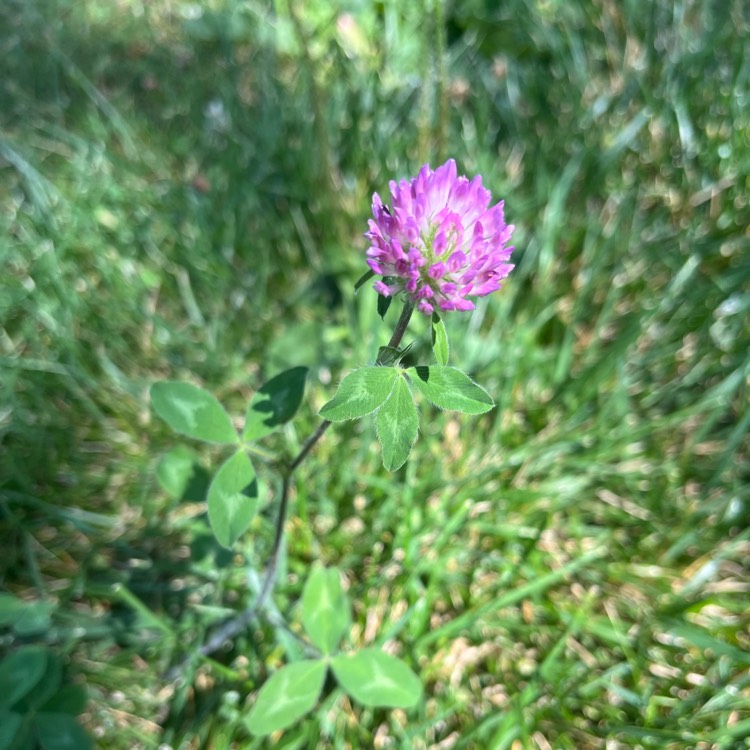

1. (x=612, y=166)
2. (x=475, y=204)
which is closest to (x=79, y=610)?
(x=475, y=204)

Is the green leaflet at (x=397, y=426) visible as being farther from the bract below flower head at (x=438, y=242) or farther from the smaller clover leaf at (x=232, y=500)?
the smaller clover leaf at (x=232, y=500)

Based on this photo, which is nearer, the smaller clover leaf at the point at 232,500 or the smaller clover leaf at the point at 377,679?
the smaller clover leaf at the point at 232,500

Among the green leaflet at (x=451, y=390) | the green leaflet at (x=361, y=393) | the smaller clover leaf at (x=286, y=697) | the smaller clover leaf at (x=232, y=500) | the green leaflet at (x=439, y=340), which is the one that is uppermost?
the green leaflet at (x=439, y=340)

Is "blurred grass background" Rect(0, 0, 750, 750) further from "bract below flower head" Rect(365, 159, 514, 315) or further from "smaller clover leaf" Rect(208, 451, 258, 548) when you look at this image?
"bract below flower head" Rect(365, 159, 514, 315)

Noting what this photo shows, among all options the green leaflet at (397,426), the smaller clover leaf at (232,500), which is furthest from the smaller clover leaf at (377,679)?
the green leaflet at (397,426)

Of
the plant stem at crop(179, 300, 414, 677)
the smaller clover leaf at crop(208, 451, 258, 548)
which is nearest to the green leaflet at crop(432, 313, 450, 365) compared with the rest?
the plant stem at crop(179, 300, 414, 677)

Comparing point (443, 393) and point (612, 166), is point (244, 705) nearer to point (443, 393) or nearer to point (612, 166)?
point (443, 393)

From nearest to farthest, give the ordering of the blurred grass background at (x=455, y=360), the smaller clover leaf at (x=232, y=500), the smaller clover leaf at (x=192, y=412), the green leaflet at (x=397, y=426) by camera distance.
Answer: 1. the green leaflet at (x=397, y=426)
2. the smaller clover leaf at (x=232, y=500)
3. the smaller clover leaf at (x=192, y=412)
4. the blurred grass background at (x=455, y=360)

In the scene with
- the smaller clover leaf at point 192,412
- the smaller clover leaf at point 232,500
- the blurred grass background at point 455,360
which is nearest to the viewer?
the smaller clover leaf at point 232,500
